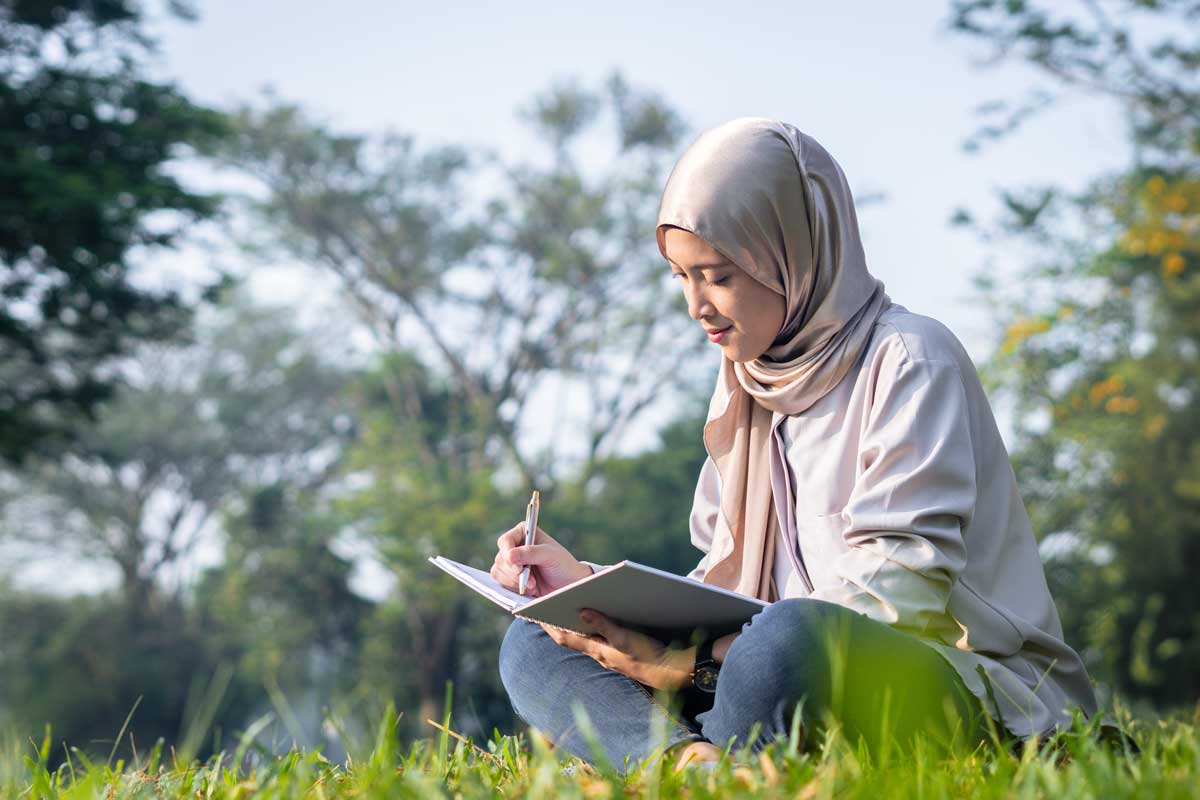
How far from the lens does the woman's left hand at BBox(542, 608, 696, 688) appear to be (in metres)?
1.92

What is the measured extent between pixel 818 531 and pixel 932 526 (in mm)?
265

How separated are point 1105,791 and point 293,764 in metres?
0.95

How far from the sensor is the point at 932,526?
5.78ft

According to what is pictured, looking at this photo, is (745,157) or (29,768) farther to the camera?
(745,157)

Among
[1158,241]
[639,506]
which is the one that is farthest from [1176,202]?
[639,506]

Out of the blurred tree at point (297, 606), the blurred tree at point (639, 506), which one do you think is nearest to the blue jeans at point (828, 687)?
the blurred tree at point (639, 506)

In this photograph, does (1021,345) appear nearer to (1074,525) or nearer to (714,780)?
(1074,525)

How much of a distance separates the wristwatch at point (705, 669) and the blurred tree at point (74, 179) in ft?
26.0

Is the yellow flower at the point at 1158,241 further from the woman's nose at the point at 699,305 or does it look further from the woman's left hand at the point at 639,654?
the woman's left hand at the point at 639,654

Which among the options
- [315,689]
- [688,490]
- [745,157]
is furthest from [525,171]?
[745,157]

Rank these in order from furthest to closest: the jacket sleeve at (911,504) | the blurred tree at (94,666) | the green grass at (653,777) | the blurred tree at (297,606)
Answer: the blurred tree at (94,666) < the blurred tree at (297,606) < the jacket sleeve at (911,504) < the green grass at (653,777)

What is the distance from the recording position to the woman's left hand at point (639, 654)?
1917 mm

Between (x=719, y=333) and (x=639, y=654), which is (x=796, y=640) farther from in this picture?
(x=719, y=333)

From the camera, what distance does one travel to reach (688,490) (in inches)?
765
